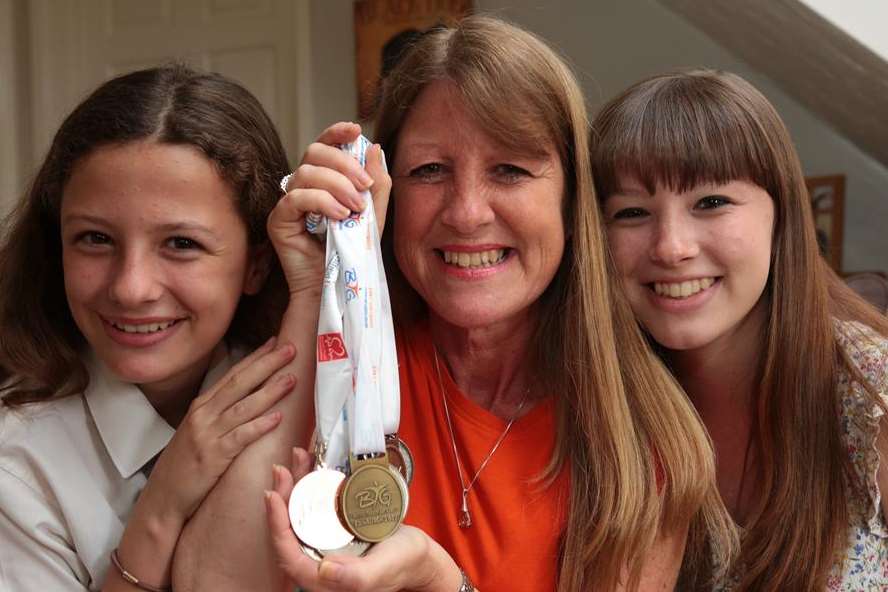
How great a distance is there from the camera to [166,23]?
4117mm

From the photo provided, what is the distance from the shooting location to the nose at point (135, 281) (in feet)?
4.75

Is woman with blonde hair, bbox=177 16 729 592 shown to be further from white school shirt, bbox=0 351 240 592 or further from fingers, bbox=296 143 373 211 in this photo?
white school shirt, bbox=0 351 240 592

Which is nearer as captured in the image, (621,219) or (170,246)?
(170,246)

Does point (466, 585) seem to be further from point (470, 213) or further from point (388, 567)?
point (470, 213)

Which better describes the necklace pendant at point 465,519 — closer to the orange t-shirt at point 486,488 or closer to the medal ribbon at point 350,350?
the orange t-shirt at point 486,488

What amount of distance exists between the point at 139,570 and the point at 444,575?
442 mm

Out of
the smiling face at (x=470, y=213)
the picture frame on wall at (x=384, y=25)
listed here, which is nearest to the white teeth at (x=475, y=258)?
the smiling face at (x=470, y=213)

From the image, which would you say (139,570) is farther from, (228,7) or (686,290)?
(228,7)

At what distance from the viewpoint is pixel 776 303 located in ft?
5.63

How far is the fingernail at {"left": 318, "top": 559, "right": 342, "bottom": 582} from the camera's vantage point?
1172mm

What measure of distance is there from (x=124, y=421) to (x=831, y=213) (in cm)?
254

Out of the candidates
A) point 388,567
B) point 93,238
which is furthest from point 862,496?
point 93,238

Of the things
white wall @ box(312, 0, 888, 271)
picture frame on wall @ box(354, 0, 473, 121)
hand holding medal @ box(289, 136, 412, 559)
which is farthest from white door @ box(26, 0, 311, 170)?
hand holding medal @ box(289, 136, 412, 559)

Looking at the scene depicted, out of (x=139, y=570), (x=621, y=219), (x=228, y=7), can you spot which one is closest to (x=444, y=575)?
(x=139, y=570)
